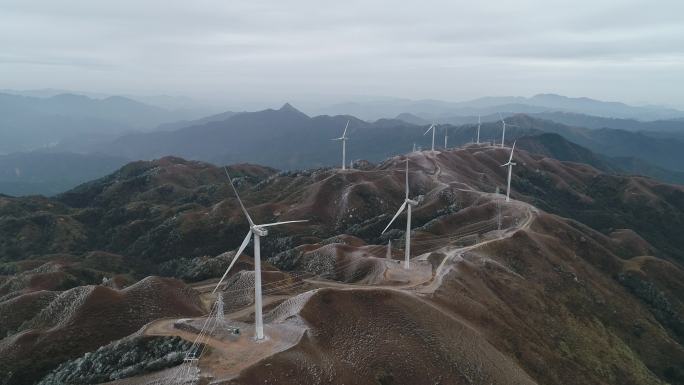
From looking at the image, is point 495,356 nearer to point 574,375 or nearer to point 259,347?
point 574,375

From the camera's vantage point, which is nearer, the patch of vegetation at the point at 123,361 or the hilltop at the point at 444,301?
the patch of vegetation at the point at 123,361

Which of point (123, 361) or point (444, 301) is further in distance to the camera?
point (444, 301)

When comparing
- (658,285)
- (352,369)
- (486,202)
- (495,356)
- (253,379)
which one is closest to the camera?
(253,379)

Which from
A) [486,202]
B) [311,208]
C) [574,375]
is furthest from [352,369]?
[311,208]

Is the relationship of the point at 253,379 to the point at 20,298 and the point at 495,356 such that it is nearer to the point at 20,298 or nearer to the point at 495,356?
the point at 495,356

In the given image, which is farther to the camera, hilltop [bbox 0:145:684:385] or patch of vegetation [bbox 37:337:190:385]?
hilltop [bbox 0:145:684:385]

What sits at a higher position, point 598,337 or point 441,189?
point 441,189

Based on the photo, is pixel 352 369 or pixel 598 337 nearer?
pixel 352 369

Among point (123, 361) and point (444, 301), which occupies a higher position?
point (444, 301)

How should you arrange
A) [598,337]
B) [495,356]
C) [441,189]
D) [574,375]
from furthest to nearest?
[441,189] → [598,337] → [574,375] → [495,356]

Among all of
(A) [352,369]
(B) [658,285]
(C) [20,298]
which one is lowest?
(B) [658,285]

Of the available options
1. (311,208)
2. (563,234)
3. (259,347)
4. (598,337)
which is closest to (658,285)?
(563,234)
